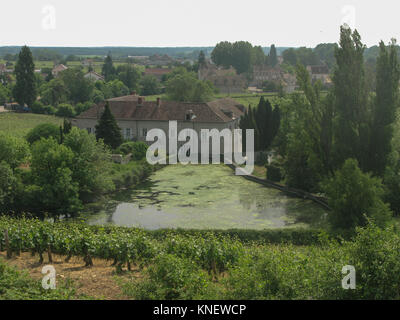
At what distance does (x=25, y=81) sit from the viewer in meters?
81.6

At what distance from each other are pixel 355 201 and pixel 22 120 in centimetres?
5908

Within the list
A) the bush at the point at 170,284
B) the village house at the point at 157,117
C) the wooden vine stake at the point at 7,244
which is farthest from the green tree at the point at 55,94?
the bush at the point at 170,284

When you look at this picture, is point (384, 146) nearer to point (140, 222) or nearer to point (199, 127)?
point (140, 222)

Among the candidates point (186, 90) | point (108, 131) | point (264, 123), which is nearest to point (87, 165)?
point (108, 131)

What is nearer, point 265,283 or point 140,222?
point 265,283

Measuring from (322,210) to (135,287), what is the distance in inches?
782

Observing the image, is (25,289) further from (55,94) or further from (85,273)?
(55,94)

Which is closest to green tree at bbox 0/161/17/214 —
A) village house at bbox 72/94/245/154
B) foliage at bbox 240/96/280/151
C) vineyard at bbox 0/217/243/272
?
vineyard at bbox 0/217/243/272

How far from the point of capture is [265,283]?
38.1ft

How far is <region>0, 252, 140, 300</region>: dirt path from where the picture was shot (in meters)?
13.6

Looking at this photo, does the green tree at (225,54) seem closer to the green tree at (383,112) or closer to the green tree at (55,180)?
the green tree at (383,112)

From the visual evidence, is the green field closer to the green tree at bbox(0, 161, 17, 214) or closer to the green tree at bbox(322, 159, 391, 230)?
the green tree at bbox(0, 161, 17, 214)

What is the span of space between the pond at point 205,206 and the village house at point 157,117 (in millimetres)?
11027

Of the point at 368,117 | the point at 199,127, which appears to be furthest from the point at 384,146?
the point at 199,127
